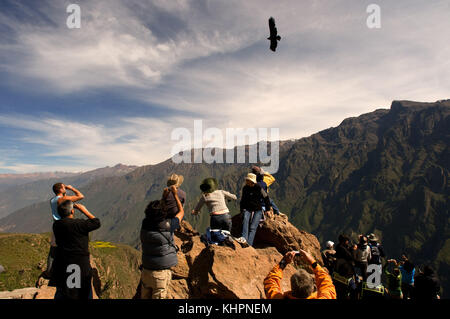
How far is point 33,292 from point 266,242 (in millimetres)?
11569

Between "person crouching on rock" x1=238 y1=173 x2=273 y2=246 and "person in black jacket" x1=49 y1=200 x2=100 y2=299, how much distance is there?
21.9 feet

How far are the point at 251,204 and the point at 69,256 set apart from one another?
25.2ft

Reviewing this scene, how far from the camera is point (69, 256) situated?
6.39m

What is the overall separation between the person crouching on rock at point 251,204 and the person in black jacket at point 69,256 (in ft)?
21.9

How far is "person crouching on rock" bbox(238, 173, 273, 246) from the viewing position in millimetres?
11386

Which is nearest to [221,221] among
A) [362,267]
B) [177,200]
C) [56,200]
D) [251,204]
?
[251,204]

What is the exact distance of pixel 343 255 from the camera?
10.3 metres

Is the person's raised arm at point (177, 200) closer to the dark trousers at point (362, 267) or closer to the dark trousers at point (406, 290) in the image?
the dark trousers at point (362, 267)

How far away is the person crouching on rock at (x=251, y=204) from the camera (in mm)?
11386

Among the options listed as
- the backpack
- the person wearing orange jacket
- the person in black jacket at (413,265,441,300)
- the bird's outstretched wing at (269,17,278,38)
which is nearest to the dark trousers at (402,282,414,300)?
the person in black jacket at (413,265,441,300)
